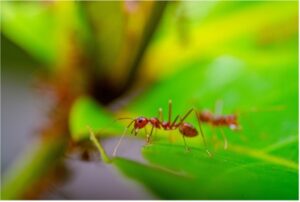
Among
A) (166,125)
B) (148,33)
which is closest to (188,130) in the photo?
(166,125)

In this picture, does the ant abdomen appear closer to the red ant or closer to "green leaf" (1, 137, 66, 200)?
A: the red ant

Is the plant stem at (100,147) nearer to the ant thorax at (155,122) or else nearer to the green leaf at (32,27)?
the ant thorax at (155,122)

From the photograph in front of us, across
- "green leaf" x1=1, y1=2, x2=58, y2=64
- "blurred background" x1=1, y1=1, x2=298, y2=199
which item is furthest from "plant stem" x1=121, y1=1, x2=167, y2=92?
"green leaf" x1=1, y1=2, x2=58, y2=64

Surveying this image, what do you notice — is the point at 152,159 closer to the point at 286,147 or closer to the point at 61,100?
the point at 286,147

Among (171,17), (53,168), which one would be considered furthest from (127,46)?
(53,168)

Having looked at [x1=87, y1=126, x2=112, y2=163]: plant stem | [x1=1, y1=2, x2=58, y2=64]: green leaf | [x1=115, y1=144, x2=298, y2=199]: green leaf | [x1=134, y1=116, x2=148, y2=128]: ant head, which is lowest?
[x1=115, y1=144, x2=298, y2=199]: green leaf

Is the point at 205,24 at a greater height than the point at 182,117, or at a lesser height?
greater
